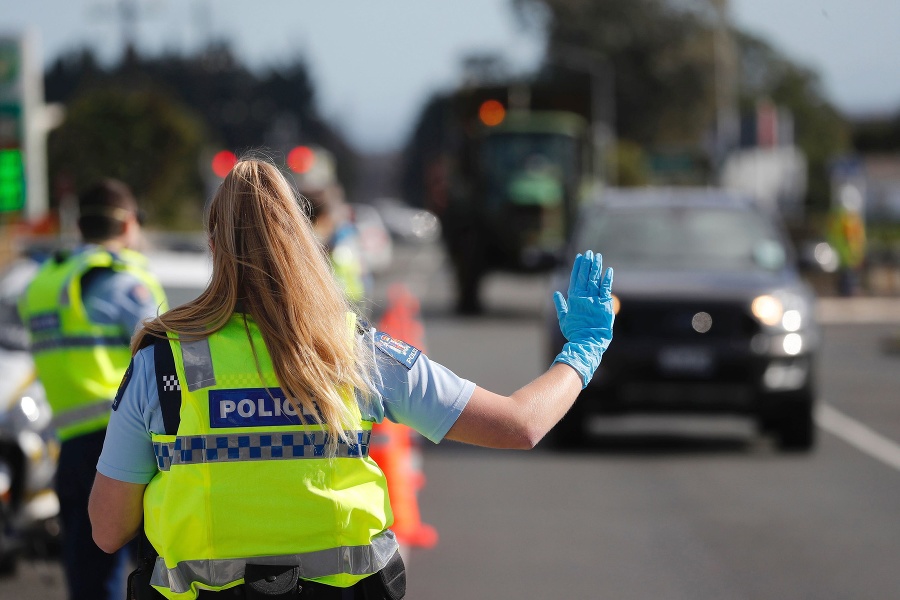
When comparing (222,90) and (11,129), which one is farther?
(222,90)

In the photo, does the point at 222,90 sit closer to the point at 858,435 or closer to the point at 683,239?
the point at 683,239

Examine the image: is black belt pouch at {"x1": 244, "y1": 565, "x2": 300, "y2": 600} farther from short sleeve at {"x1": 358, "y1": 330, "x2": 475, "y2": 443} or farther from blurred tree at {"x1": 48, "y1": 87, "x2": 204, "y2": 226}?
blurred tree at {"x1": 48, "y1": 87, "x2": 204, "y2": 226}

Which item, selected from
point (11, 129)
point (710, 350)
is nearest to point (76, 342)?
point (710, 350)

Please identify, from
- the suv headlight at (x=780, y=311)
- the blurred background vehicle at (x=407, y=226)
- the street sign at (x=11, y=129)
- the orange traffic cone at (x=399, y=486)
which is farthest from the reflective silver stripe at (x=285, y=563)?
the blurred background vehicle at (x=407, y=226)

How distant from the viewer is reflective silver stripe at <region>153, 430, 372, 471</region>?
2.93 metres

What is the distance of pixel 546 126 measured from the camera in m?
27.8

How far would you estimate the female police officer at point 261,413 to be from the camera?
2920mm

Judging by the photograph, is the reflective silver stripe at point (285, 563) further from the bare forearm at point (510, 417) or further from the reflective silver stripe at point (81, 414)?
the reflective silver stripe at point (81, 414)

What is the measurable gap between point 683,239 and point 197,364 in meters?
9.59

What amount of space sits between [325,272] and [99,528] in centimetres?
70

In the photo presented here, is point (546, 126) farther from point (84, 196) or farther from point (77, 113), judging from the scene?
point (84, 196)

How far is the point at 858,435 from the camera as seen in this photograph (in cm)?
1255

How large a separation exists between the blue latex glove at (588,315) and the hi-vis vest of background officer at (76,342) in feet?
7.67

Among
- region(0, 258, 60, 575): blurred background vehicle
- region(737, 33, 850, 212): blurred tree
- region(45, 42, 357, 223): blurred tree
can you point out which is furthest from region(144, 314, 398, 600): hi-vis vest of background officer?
region(737, 33, 850, 212): blurred tree
